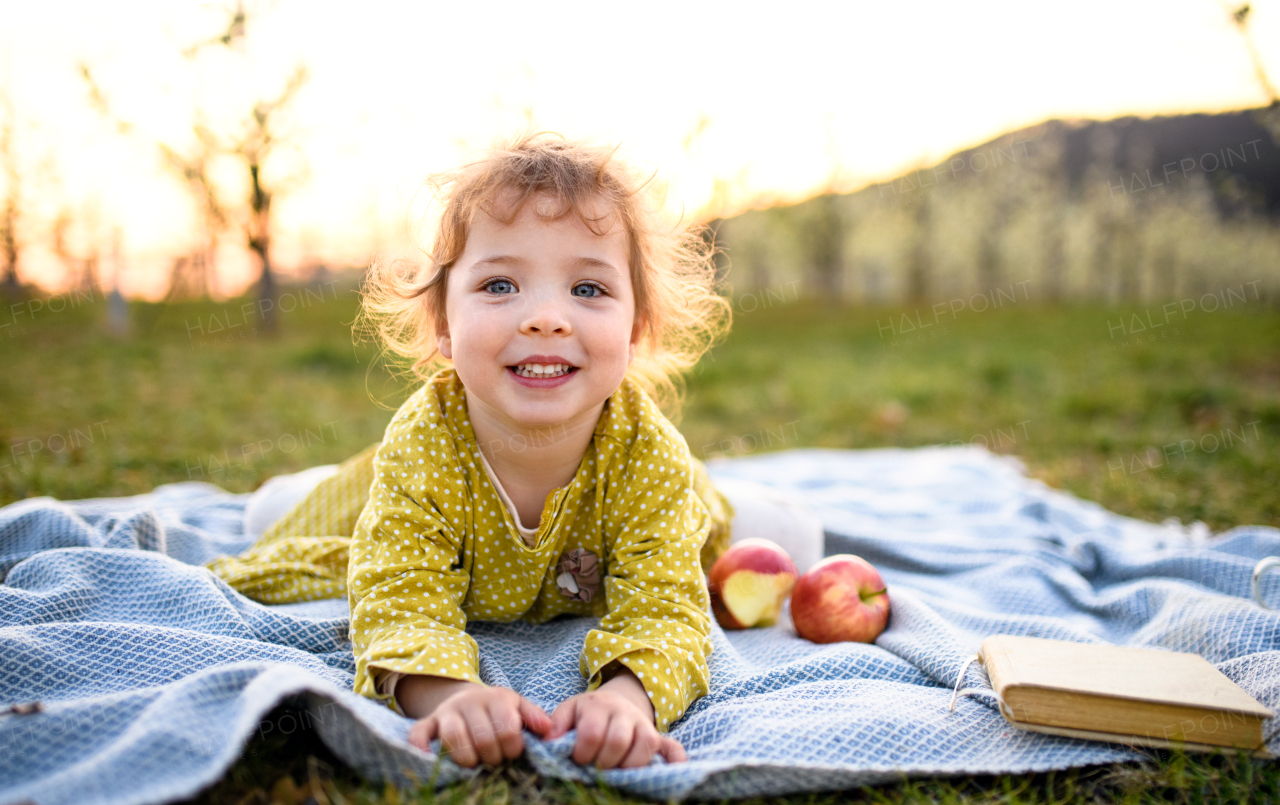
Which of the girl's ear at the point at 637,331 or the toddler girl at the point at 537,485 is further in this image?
the girl's ear at the point at 637,331

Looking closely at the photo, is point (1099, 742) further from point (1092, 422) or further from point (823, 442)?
point (1092, 422)

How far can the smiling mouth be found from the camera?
193 centimetres

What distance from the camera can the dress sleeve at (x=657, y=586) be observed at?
5.86ft

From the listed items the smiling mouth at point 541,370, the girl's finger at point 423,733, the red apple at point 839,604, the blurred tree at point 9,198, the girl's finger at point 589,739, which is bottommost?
the red apple at point 839,604

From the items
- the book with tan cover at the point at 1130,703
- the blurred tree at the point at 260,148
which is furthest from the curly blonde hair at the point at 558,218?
the blurred tree at the point at 260,148

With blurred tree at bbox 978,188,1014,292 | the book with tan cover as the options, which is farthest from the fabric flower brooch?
blurred tree at bbox 978,188,1014,292

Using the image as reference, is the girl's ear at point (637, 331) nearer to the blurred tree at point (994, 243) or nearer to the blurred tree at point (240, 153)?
the blurred tree at point (240, 153)

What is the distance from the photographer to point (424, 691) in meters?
1.68

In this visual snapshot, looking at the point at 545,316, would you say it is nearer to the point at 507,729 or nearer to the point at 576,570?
the point at 576,570

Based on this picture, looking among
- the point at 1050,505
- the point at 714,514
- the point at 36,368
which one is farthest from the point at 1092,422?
the point at 36,368

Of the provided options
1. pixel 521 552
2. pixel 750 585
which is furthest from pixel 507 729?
pixel 750 585

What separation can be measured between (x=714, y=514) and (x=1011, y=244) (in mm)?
32628

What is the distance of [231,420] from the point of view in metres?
5.87

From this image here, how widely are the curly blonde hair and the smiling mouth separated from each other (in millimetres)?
368
